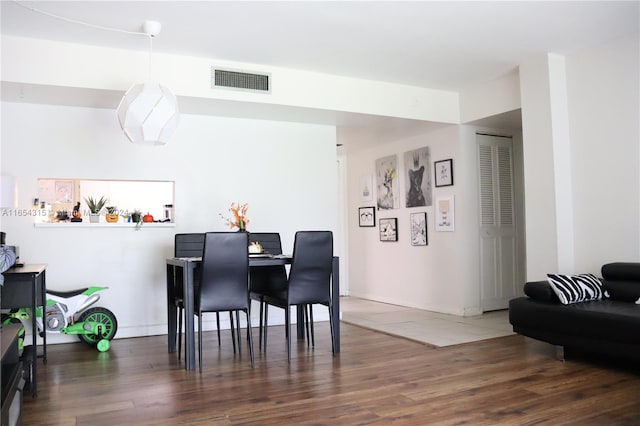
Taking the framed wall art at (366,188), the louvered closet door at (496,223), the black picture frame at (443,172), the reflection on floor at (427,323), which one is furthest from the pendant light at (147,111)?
the framed wall art at (366,188)

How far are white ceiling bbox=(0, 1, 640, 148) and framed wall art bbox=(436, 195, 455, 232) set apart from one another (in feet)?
5.62

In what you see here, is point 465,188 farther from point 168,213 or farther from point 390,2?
point 168,213

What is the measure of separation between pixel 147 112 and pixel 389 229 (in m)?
4.14

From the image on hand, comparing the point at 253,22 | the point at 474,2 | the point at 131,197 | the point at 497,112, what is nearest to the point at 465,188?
the point at 497,112

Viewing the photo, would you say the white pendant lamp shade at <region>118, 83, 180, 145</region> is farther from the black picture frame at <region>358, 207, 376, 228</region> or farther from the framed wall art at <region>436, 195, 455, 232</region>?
the black picture frame at <region>358, 207, 376, 228</region>

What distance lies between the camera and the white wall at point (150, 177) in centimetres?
482

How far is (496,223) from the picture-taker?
20.8ft

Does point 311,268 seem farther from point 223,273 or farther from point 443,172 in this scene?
point 443,172

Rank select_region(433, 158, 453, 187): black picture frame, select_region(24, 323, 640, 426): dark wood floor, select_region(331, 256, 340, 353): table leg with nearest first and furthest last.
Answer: select_region(24, 323, 640, 426): dark wood floor < select_region(331, 256, 340, 353): table leg < select_region(433, 158, 453, 187): black picture frame

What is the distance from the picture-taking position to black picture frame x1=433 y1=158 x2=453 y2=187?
623cm

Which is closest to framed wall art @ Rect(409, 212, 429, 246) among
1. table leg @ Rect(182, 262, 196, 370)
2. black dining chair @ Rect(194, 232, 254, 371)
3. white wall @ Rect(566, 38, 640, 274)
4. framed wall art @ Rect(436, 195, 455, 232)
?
framed wall art @ Rect(436, 195, 455, 232)

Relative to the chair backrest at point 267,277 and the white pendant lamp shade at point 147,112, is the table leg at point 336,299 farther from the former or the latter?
the white pendant lamp shade at point 147,112

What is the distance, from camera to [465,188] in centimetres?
609

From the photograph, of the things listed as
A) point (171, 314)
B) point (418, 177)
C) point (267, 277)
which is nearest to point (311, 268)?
point (267, 277)
